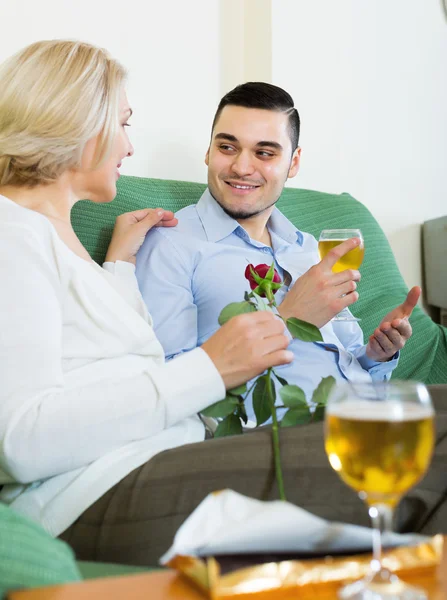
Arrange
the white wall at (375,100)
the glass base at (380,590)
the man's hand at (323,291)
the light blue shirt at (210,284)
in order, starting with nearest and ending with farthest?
1. the glass base at (380,590)
2. the man's hand at (323,291)
3. the light blue shirt at (210,284)
4. the white wall at (375,100)

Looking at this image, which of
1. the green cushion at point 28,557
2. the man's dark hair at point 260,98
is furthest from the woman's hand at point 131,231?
the green cushion at point 28,557

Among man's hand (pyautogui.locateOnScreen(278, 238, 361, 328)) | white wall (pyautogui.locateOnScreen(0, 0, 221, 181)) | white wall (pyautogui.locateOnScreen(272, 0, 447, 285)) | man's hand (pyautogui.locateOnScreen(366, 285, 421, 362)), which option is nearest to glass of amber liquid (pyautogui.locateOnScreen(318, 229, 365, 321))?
man's hand (pyautogui.locateOnScreen(278, 238, 361, 328))

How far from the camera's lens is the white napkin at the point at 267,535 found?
1.85 ft

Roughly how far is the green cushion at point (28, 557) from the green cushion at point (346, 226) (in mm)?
949

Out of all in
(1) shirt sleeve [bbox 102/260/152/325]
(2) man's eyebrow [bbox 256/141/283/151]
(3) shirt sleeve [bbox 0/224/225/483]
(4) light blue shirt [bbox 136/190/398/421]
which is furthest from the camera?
(2) man's eyebrow [bbox 256/141/283/151]

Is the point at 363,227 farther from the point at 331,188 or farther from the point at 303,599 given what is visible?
the point at 303,599

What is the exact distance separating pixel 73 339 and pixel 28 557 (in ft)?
1.78

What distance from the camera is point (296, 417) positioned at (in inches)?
41.2

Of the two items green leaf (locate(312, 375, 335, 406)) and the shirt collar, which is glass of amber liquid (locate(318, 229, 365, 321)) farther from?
green leaf (locate(312, 375, 335, 406))

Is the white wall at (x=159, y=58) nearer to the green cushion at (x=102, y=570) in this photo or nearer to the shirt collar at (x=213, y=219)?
the shirt collar at (x=213, y=219)

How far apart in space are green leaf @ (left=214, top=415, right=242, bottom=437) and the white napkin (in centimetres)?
50

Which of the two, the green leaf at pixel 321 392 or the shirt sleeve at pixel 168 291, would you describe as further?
the shirt sleeve at pixel 168 291

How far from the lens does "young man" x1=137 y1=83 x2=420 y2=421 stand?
153 cm

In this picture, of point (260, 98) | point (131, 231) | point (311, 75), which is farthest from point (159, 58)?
point (131, 231)
